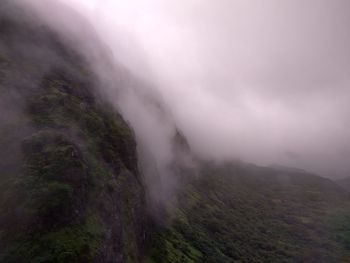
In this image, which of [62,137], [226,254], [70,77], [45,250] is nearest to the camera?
[45,250]

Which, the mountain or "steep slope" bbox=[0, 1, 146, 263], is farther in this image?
the mountain

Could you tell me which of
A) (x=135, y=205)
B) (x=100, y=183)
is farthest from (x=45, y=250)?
(x=135, y=205)

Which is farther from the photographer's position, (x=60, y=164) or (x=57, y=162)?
(x=57, y=162)

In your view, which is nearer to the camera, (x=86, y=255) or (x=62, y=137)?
(x=86, y=255)

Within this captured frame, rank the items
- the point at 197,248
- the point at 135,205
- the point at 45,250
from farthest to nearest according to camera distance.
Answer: the point at 197,248 → the point at 135,205 → the point at 45,250

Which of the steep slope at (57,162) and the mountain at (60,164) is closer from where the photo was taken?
the steep slope at (57,162)

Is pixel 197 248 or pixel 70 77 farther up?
pixel 70 77

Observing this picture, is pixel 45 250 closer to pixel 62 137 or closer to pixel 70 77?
pixel 62 137

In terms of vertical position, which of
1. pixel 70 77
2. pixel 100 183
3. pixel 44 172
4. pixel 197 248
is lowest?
pixel 44 172
